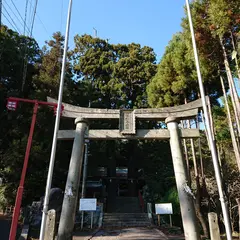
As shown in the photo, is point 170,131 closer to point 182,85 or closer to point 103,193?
point 182,85

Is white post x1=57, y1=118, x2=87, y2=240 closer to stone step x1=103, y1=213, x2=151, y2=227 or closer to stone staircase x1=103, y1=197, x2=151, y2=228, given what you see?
stone staircase x1=103, y1=197, x2=151, y2=228

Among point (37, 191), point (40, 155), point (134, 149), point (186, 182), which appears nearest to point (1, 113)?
point (40, 155)

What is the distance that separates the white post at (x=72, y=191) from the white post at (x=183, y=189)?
3150 mm

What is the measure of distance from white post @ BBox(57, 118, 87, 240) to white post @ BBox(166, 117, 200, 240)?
3.15 metres

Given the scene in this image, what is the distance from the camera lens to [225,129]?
13.0 meters

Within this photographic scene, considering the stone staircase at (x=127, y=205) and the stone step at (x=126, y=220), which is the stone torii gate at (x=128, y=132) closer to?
the stone step at (x=126, y=220)

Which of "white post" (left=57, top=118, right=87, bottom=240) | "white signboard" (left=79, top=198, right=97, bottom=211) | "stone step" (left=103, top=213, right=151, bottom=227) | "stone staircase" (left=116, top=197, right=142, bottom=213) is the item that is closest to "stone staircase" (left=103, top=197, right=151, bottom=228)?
"stone step" (left=103, top=213, right=151, bottom=227)

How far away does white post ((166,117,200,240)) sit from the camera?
6.72 meters

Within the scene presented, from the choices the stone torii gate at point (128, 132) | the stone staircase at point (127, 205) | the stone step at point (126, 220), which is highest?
the stone torii gate at point (128, 132)

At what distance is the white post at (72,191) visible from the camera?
6.91 meters

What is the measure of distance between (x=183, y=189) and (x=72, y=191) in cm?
342

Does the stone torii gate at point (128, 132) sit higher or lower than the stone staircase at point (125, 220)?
higher

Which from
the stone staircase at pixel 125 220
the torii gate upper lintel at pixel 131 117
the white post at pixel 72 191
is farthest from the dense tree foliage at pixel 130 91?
the white post at pixel 72 191

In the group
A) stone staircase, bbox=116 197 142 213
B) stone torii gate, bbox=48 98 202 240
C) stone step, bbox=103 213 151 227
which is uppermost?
stone torii gate, bbox=48 98 202 240
